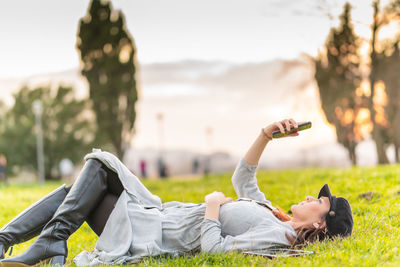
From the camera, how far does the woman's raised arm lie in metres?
3.61

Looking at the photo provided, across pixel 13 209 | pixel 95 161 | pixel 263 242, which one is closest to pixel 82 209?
pixel 95 161

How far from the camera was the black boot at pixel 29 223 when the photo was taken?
3.45 metres

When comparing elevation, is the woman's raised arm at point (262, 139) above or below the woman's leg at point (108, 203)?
above

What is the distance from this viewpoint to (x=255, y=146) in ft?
12.3

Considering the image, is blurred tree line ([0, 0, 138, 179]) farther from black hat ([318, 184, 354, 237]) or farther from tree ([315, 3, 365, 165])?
black hat ([318, 184, 354, 237])

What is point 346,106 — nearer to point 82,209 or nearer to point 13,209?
point 13,209

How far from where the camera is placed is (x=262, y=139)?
3717 mm

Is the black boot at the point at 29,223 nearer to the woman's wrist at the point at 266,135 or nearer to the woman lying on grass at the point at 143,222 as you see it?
the woman lying on grass at the point at 143,222

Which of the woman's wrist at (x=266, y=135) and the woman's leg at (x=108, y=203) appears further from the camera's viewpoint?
the woman's wrist at (x=266, y=135)

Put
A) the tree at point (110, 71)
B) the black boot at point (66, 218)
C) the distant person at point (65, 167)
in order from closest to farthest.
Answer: the black boot at point (66, 218)
the tree at point (110, 71)
the distant person at point (65, 167)

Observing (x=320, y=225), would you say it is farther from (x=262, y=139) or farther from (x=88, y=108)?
(x=88, y=108)

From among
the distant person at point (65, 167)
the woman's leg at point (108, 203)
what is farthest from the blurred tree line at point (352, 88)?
the woman's leg at point (108, 203)

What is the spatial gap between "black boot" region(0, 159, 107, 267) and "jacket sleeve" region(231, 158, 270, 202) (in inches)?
43.5

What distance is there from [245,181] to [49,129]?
33.7 meters
